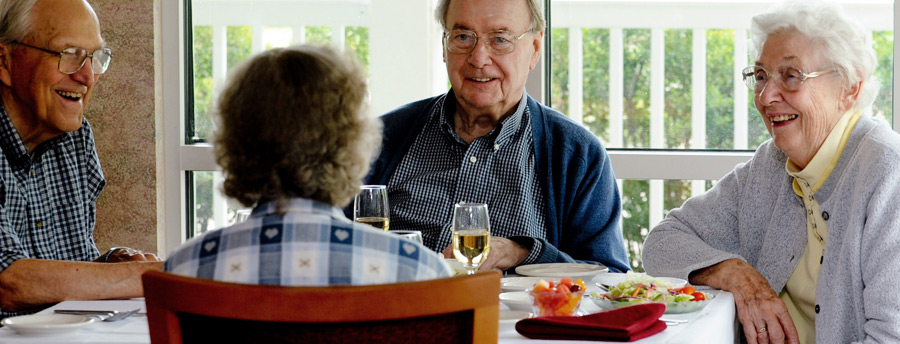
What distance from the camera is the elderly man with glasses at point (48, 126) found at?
2.40 meters

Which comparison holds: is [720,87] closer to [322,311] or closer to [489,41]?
[489,41]

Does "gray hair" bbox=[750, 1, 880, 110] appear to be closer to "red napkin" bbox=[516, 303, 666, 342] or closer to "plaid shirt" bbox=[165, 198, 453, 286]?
"red napkin" bbox=[516, 303, 666, 342]

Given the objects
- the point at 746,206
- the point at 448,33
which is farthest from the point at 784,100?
the point at 448,33

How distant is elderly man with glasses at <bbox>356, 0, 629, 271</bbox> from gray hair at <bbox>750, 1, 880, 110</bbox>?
656 mm

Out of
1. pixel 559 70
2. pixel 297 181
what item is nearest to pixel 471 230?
pixel 297 181

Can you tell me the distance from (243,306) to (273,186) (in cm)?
20

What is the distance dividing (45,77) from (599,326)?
1.64m

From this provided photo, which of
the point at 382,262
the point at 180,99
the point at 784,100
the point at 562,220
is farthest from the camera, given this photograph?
the point at 180,99

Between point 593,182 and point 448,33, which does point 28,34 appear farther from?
point 593,182

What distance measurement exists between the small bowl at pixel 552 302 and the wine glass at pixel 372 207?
1.81ft

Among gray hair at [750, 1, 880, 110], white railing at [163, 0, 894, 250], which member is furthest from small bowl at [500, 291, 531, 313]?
white railing at [163, 0, 894, 250]

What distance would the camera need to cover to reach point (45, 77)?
2.47 meters

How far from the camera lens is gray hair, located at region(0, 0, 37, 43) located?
2.44 metres

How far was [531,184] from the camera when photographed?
2.66 metres
